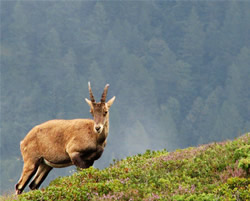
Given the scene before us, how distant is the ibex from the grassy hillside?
2964 mm

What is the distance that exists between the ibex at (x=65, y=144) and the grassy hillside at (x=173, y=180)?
2.96 meters

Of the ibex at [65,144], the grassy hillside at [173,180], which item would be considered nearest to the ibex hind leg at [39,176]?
the ibex at [65,144]

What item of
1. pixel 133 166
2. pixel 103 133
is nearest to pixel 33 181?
pixel 103 133

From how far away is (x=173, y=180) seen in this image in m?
11.9

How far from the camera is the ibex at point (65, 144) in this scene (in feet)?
53.9

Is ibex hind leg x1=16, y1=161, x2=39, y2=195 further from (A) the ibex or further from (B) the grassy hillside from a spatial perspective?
(B) the grassy hillside

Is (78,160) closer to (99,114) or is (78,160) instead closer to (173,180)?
(99,114)

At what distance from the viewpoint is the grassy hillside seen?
10.8 metres

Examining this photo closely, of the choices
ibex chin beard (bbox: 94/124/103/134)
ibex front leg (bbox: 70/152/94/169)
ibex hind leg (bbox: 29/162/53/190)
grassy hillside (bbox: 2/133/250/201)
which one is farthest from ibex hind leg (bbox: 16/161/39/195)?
grassy hillside (bbox: 2/133/250/201)

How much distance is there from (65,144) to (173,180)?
6.24 metres

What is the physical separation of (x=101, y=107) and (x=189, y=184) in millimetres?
5662

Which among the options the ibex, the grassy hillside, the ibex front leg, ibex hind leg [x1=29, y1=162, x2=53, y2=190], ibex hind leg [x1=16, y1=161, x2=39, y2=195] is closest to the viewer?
the grassy hillside

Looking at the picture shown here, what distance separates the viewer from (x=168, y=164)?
13109mm

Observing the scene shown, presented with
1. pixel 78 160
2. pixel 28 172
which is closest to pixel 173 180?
pixel 78 160
